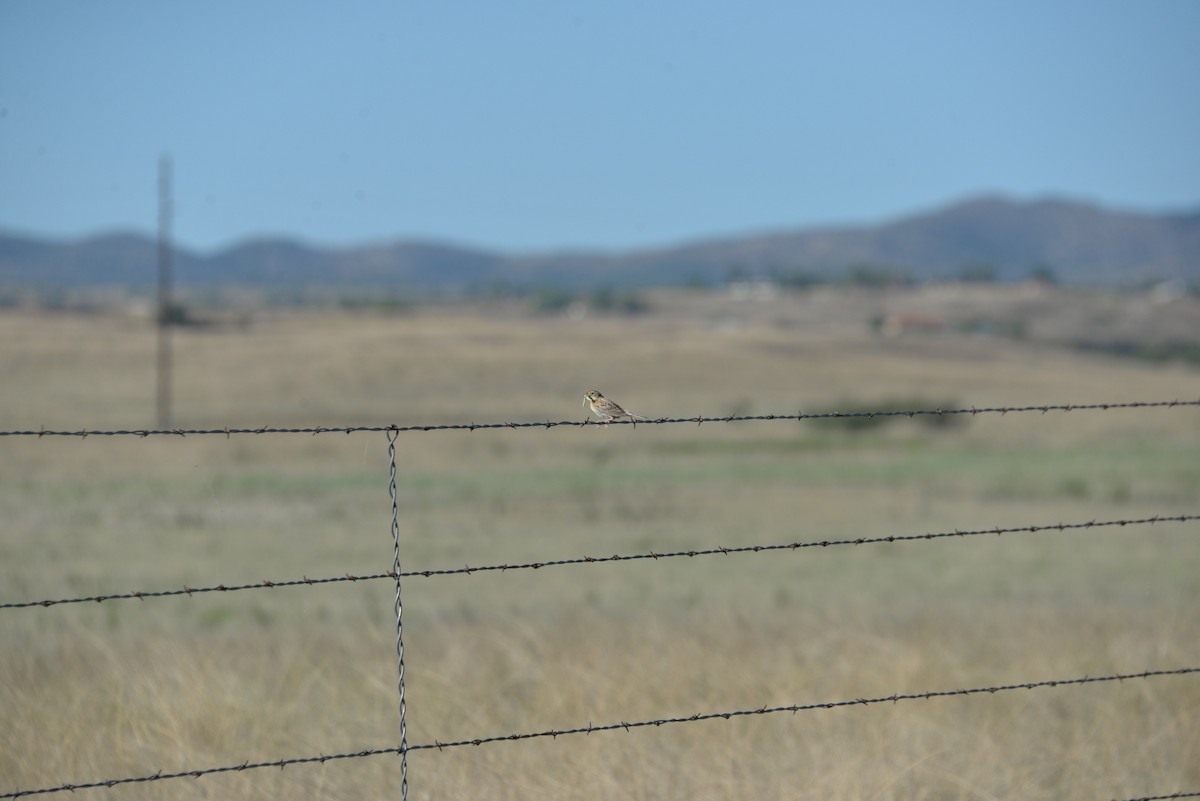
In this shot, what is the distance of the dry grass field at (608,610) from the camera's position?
24.7 feet

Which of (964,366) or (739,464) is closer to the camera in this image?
(739,464)

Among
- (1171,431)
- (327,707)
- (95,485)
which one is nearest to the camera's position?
(327,707)

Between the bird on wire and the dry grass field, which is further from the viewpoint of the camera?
the dry grass field

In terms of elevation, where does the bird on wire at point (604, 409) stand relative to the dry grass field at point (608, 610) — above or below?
above

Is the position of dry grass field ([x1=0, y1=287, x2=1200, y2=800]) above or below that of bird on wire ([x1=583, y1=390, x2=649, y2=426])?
below

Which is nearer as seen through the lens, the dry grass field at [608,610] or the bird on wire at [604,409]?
the bird on wire at [604,409]

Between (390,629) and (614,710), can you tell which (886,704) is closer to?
(614,710)

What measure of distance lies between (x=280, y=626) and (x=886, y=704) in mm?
6651

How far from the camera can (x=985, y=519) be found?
26172mm

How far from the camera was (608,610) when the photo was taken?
15.0 meters

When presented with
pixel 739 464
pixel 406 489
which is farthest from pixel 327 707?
pixel 739 464

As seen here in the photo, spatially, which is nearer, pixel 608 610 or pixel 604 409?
pixel 604 409

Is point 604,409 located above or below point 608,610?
above

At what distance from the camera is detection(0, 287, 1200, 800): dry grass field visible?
752 cm
